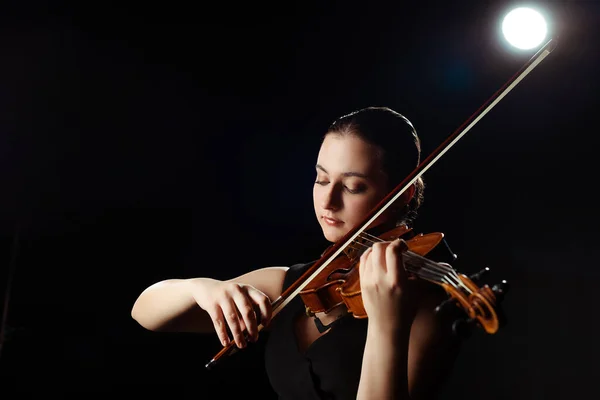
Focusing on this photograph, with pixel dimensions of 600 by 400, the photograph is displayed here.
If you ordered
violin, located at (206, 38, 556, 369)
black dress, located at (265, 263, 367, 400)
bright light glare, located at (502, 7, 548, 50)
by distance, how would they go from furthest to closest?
bright light glare, located at (502, 7, 548, 50), black dress, located at (265, 263, 367, 400), violin, located at (206, 38, 556, 369)

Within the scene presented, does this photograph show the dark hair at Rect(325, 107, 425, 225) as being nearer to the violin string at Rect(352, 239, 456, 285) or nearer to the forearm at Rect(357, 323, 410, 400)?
the violin string at Rect(352, 239, 456, 285)

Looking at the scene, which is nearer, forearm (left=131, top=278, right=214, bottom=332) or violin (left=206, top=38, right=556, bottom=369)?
violin (left=206, top=38, right=556, bottom=369)

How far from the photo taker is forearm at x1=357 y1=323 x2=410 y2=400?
0.94 meters

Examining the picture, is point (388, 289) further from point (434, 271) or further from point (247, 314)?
point (247, 314)

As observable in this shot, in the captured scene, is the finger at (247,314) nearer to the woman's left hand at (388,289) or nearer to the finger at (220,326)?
the finger at (220,326)

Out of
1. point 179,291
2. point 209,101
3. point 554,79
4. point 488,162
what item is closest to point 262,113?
point 209,101

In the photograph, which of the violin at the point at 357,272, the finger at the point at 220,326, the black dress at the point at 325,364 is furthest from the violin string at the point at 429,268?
the finger at the point at 220,326

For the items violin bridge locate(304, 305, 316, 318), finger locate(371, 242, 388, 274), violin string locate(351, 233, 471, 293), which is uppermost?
finger locate(371, 242, 388, 274)

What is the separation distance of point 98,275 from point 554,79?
1835 millimetres

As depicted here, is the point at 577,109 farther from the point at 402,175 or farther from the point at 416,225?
the point at 402,175

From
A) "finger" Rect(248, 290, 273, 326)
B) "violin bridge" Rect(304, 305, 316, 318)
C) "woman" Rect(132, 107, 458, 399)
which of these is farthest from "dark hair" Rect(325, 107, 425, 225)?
"finger" Rect(248, 290, 273, 326)

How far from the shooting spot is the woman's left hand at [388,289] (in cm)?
94

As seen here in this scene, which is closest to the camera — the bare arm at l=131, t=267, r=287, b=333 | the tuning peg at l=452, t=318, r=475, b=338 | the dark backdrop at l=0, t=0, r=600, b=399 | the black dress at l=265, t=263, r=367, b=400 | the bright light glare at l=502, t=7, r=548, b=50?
the tuning peg at l=452, t=318, r=475, b=338

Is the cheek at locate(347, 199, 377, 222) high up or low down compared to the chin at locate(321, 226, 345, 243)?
up
